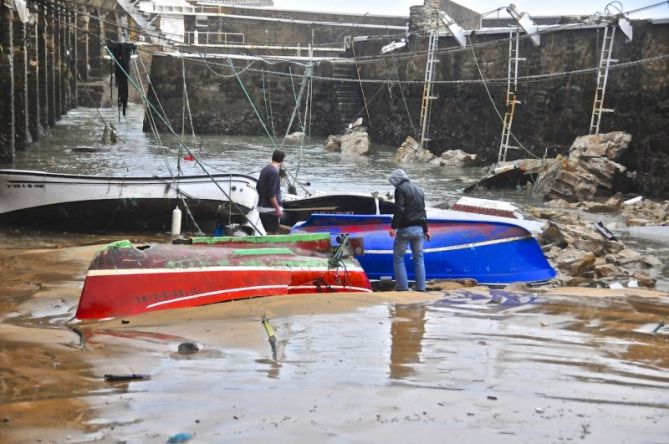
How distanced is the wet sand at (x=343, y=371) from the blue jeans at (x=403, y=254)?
83 cm

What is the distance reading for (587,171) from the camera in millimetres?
20984

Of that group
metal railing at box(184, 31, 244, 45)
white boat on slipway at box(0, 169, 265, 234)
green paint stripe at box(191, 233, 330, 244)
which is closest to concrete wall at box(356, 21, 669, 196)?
white boat on slipway at box(0, 169, 265, 234)

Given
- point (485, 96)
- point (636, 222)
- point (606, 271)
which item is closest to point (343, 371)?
point (606, 271)

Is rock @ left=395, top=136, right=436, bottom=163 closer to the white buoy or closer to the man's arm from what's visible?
the white buoy

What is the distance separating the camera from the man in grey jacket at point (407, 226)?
984 cm

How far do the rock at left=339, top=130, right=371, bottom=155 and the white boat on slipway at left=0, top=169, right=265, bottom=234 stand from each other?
18.6m

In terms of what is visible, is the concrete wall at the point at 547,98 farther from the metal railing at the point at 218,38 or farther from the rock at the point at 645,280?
the metal railing at the point at 218,38

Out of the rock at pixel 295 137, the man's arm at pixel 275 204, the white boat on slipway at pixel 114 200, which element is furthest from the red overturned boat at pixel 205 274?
the rock at pixel 295 137

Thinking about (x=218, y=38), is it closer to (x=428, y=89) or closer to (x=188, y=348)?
(x=428, y=89)

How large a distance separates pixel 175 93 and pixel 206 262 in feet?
99.0

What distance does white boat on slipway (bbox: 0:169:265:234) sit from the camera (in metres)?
13.4

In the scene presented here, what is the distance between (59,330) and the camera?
7273mm

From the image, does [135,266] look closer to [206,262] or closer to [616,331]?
[206,262]

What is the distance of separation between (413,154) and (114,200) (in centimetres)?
1785
